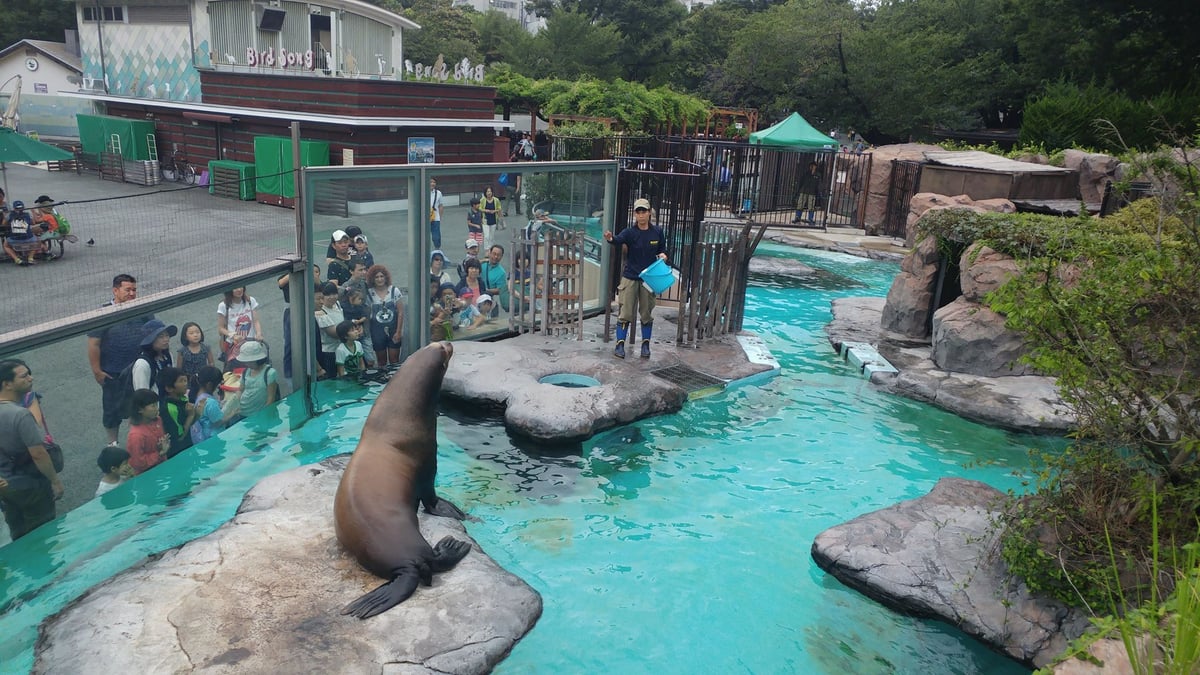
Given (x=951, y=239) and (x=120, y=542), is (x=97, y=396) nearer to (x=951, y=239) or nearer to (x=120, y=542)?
(x=120, y=542)

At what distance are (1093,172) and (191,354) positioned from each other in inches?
706

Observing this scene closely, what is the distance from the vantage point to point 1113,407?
15.1 feet

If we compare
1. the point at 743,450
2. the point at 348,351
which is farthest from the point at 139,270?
the point at 743,450

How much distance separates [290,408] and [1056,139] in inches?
818

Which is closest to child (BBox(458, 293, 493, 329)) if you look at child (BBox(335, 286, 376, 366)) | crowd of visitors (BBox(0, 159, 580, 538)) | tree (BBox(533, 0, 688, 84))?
crowd of visitors (BBox(0, 159, 580, 538))

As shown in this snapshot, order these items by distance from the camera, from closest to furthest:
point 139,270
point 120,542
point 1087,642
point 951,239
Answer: point 1087,642, point 120,542, point 951,239, point 139,270

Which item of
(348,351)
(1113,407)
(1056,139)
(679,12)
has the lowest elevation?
(348,351)

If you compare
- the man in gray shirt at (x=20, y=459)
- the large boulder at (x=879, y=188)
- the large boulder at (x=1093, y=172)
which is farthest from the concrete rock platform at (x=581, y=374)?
the large boulder at (x=1093, y=172)

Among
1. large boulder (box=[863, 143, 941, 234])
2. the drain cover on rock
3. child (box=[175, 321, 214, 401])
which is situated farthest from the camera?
large boulder (box=[863, 143, 941, 234])

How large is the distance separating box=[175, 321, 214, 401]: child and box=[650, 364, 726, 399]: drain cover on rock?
4.43 m

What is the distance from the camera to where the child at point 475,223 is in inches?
348

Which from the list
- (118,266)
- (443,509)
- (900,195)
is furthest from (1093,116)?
(118,266)

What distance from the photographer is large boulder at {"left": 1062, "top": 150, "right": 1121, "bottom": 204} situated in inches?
671

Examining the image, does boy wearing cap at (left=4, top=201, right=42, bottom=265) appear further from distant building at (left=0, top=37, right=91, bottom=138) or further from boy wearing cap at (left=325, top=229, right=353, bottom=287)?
distant building at (left=0, top=37, right=91, bottom=138)
